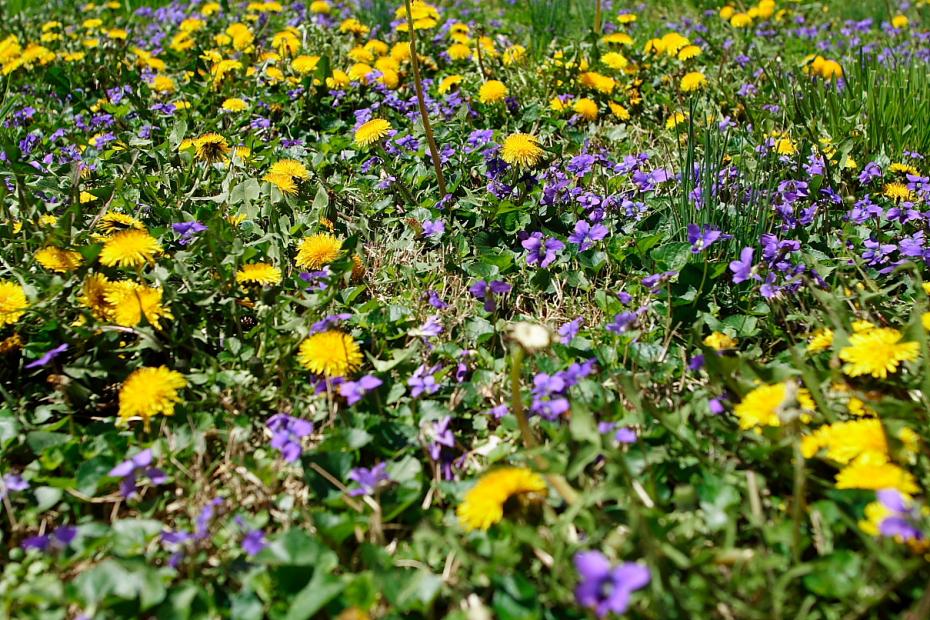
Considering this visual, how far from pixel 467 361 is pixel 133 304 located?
79 cm

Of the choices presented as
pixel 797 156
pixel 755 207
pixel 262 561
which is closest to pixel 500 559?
pixel 262 561

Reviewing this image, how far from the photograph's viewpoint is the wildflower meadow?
1275 mm

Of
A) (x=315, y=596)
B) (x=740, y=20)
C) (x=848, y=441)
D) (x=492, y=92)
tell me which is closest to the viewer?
(x=315, y=596)

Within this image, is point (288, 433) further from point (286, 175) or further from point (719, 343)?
point (286, 175)

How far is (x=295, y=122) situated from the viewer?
3129 mm

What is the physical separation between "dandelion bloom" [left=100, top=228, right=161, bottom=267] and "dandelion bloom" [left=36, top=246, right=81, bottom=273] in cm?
7

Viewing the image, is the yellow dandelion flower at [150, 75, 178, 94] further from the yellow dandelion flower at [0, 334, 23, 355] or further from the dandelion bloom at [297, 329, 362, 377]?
the dandelion bloom at [297, 329, 362, 377]

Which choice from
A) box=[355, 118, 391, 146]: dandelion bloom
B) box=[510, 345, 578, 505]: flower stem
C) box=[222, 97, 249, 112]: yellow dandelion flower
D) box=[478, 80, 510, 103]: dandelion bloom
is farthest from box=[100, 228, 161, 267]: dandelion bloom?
box=[478, 80, 510, 103]: dandelion bloom

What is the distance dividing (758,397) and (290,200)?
156cm

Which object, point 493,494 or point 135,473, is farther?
point 135,473

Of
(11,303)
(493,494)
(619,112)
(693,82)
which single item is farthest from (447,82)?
(493,494)

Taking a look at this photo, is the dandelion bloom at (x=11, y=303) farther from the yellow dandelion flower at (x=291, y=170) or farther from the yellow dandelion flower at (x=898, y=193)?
the yellow dandelion flower at (x=898, y=193)

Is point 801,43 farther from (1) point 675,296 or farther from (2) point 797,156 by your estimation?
(1) point 675,296

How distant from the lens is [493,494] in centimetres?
131
